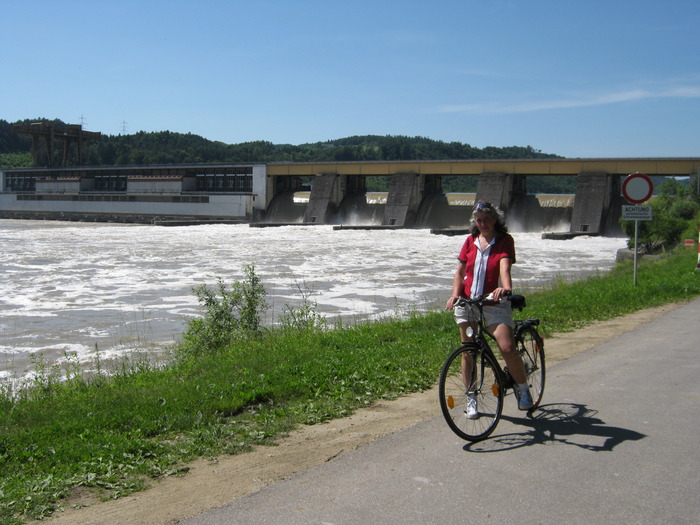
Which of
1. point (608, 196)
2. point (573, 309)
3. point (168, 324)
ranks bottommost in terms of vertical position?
point (168, 324)

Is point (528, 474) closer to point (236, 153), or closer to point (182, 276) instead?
point (182, 276)

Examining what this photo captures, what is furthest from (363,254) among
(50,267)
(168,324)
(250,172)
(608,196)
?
(250,172)

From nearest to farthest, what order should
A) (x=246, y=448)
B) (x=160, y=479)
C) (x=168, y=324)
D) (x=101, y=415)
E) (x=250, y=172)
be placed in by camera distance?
(x=160, y=479) → (x=246, y=448) → (x=101, y=415) → (x=168, y=324) → (x=250, y=172)

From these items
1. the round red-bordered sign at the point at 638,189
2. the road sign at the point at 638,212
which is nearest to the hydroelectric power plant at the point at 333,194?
the road sign at the point at 638,212

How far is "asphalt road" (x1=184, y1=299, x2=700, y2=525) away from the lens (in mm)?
3578

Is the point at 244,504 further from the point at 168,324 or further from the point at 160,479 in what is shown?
the point at 168,324

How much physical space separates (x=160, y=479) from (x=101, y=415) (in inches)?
56.8

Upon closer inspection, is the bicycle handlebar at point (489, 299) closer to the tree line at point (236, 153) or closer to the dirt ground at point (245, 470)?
the dirt ground at point (245, 470)

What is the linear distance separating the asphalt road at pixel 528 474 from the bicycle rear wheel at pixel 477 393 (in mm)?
110

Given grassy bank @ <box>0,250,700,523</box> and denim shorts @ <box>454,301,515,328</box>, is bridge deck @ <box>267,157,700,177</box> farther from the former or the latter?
denim shorts @ <box>454,301,515,328</box>

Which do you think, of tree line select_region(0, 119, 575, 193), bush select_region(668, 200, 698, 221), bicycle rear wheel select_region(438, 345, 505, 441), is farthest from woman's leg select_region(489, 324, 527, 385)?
tree line select_region(0, 119, 575, 193)

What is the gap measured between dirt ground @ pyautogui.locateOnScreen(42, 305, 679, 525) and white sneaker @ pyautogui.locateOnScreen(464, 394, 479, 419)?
0.52 metres

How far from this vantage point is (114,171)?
238 feet

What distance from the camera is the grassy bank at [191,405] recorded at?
4.28 metres
